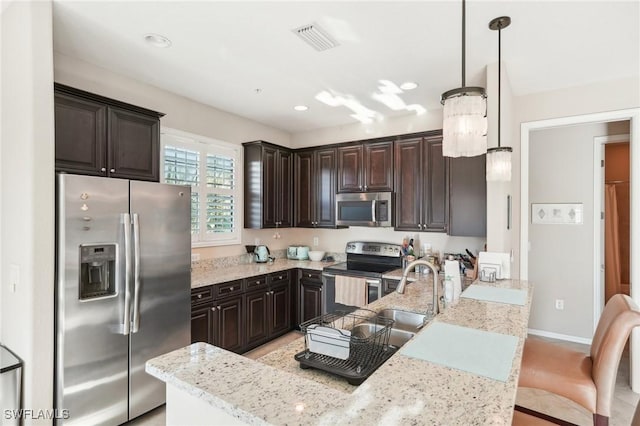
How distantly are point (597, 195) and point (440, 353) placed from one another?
400 cm

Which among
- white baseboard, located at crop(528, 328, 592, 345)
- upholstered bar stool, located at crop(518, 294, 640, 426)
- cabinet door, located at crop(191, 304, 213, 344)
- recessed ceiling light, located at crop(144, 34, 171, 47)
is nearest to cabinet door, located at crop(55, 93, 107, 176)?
recessed ceiling light, located at crop(144, 34, 171, 47)

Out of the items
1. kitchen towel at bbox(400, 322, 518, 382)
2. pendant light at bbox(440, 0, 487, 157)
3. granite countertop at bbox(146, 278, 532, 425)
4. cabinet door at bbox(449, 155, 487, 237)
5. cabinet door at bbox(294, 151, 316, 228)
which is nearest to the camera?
granite countertop at bbox(146, 278, 532, 425)

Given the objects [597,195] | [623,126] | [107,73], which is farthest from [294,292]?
[623,126]

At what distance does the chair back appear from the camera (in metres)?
1.56

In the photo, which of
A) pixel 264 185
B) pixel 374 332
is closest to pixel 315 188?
pixel 264 185

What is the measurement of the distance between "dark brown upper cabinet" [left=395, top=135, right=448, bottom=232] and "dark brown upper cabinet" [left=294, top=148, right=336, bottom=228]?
913 millimetres

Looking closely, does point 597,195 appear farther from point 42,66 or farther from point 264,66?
point 42,66

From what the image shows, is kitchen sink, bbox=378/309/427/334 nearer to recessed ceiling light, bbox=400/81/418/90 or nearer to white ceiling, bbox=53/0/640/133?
white ceiling, bbox=53/0/640/133

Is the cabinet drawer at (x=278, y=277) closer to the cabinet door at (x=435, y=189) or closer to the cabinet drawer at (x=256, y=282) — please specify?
the cabinet drawer at (x=256, y=282)

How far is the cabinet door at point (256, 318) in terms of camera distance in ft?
12.2

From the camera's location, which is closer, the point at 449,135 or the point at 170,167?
the point at 449,135

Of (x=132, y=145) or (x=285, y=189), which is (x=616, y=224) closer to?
(x=285, y=189)

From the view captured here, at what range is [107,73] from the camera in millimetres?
2977

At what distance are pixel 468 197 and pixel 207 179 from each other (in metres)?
2.94
